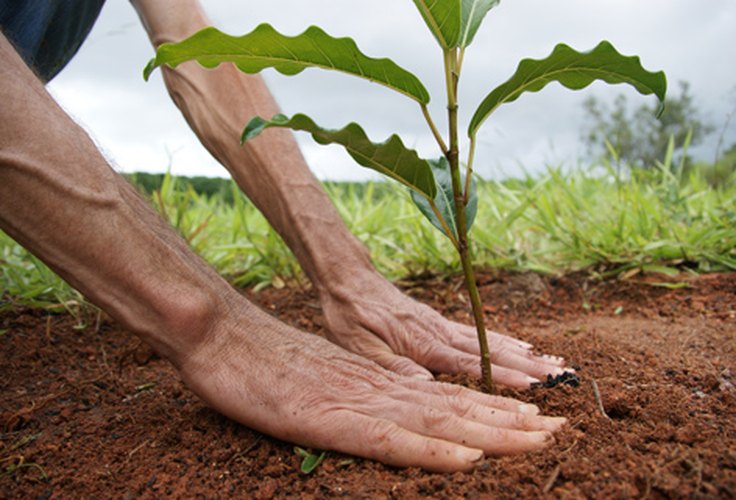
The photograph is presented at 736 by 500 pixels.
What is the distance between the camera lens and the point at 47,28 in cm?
205

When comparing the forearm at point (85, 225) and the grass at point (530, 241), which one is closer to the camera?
the forearm at point (85, 225)

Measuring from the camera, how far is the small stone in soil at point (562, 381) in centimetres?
128

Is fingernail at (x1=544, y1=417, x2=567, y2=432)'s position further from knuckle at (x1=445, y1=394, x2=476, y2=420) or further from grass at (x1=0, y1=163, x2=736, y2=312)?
grass at (x1=0, y1=163, x2=736, y2=312)

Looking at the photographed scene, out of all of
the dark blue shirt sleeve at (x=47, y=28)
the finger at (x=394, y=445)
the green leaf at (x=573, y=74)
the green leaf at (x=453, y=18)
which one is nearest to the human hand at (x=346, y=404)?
the finger at (x=394, y=445)

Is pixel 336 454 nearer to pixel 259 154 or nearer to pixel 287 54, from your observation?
pixel 287 54

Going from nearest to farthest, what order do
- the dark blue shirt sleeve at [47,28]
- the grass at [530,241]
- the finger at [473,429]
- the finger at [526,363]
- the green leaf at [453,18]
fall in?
1. the green leaf at [453,18]
2. the finger at [473,429]
3. the finger at [526,363]
4. the dark blue shirt sleeve at [47,28]
5. the grass at [530,241]

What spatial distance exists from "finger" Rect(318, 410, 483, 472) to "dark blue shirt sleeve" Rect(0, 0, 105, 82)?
1413 millimetres

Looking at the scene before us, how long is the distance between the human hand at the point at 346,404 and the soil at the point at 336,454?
4 centimetres

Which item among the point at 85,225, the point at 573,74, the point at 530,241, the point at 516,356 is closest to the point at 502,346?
the point at 516,356

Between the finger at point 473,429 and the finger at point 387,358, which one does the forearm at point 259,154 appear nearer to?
the finger at point 387,358

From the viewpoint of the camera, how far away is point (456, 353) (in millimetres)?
1540

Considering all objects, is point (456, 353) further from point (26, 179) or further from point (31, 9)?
point (31, 9)

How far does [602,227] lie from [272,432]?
2010mm

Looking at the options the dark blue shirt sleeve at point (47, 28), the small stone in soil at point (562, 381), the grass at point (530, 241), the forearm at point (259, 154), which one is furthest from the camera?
the grass at point (530, 241)
